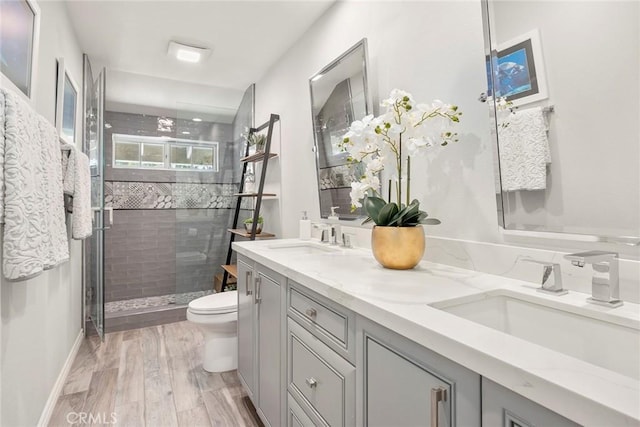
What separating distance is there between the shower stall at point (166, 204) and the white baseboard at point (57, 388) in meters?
0.58

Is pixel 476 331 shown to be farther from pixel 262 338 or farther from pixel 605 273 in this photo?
pixel 262 338

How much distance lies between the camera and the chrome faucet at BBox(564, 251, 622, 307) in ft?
2.60

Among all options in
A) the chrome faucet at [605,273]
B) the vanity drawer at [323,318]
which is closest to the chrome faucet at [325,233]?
the vanity drawer at [323,318]

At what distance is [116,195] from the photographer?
3.90m

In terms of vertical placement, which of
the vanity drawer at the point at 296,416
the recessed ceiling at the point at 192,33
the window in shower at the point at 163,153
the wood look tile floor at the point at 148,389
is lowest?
the wood look tile floor at the point at 148,389

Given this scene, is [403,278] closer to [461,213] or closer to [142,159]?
[461,213]

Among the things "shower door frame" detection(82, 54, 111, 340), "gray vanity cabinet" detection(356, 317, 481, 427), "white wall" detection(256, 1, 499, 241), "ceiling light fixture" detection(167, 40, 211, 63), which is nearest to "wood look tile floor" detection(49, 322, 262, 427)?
"shower door frame" detection(82, 54, 111, 340)

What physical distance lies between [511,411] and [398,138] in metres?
1.14

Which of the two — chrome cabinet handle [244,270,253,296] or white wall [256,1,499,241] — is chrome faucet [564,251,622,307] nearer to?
white wall [256,1,499,241]

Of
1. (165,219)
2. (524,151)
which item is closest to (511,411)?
(524,151)

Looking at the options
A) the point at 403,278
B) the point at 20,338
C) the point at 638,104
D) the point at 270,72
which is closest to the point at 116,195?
the point at 270,72

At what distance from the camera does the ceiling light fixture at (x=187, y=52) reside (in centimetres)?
262

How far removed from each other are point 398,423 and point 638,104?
964 millimetres

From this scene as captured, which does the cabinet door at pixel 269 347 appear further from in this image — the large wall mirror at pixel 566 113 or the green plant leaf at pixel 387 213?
the large wall mirror at pixel 566 113
